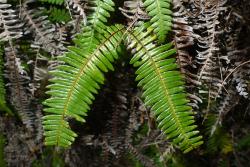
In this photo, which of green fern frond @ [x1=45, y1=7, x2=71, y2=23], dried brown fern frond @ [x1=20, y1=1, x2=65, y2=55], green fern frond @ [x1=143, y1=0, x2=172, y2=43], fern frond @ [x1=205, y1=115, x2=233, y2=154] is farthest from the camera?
fern frond @ [x1=205, y1=115, x2=233, y2=154]

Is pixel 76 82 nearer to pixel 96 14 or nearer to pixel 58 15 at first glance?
pixel 96 14

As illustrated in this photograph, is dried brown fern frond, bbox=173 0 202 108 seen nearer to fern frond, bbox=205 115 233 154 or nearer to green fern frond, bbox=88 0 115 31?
green fern frond, bbox=88 0 115 31

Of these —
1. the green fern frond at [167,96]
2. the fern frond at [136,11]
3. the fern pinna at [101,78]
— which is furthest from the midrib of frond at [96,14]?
the green fern frond at [167,96]

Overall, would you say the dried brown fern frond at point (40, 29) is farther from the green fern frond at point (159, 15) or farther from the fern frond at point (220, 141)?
the fern frond at point (220, 141)

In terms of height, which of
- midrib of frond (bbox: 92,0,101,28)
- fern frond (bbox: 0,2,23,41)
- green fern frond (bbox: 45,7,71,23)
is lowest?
midrib of frond (bbox: 92,0,101,28)

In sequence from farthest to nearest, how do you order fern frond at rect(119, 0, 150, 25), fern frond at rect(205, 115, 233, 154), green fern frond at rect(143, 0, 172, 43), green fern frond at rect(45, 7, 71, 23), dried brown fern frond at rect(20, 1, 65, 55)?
fern frond at rect(205, 115, 233, 154) < green fern frond at rect(45, 7, 71, 23) < dried brown fern frond at rect(20, 1, 65, 55) < fern frond at rect(119, 0, 150, 25) < green fern frond at rect(143, 0, 172, 43)

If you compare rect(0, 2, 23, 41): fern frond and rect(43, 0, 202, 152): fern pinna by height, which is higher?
rect(0, 2, 23, 41): fern frond

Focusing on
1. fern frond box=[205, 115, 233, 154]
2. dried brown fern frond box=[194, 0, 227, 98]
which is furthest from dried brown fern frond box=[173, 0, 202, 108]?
fern frond box=[205, 115, 233, 154]

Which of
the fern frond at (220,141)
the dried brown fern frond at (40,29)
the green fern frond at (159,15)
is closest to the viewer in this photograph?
the green fern frond at (159,15)
